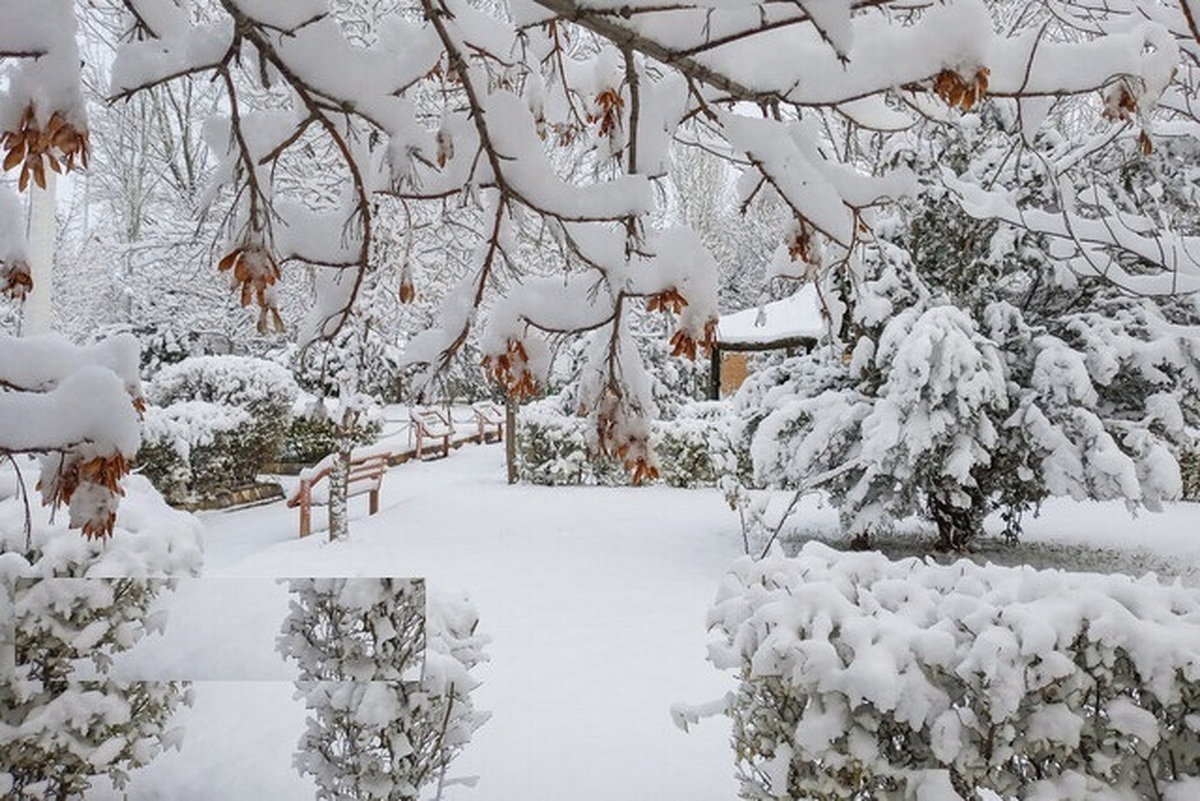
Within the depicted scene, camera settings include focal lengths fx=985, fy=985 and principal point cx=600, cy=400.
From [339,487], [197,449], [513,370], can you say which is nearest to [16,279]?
[513,370]

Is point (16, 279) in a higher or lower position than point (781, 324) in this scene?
lower

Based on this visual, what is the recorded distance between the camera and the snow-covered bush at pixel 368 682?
2406mm

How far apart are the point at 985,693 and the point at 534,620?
138 inches

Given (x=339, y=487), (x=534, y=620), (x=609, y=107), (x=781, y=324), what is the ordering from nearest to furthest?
1. (x=609, y=107)
2. (x=534, y=620)
3. (x=339, y=487)
4. (x=781, y=324)

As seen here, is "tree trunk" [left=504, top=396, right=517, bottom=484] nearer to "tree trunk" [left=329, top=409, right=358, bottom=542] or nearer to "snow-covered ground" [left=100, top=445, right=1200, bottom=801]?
"snow-covered ground" [left=100, top=445, right=1200, bottom=801]

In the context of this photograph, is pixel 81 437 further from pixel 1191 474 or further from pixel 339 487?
pixel 1191 474

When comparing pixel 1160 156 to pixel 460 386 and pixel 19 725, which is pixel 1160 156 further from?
pixel 19 725

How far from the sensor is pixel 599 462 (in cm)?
1105

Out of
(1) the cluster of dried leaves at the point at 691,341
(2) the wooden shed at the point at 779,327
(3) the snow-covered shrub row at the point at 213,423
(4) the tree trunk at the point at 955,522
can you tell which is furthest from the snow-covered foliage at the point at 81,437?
(2) the wooden shed at the point at 779,327

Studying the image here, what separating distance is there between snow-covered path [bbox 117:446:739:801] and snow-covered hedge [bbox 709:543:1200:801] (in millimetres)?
1037

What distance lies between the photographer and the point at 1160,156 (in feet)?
17.6

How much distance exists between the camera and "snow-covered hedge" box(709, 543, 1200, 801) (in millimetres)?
2072

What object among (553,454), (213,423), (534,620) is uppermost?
(213,423)

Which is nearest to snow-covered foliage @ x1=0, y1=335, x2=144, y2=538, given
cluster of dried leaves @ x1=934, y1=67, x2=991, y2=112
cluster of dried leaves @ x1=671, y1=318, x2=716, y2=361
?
cluster of dried leaves @ x1=671, y1=318, x2=716, y2=361
